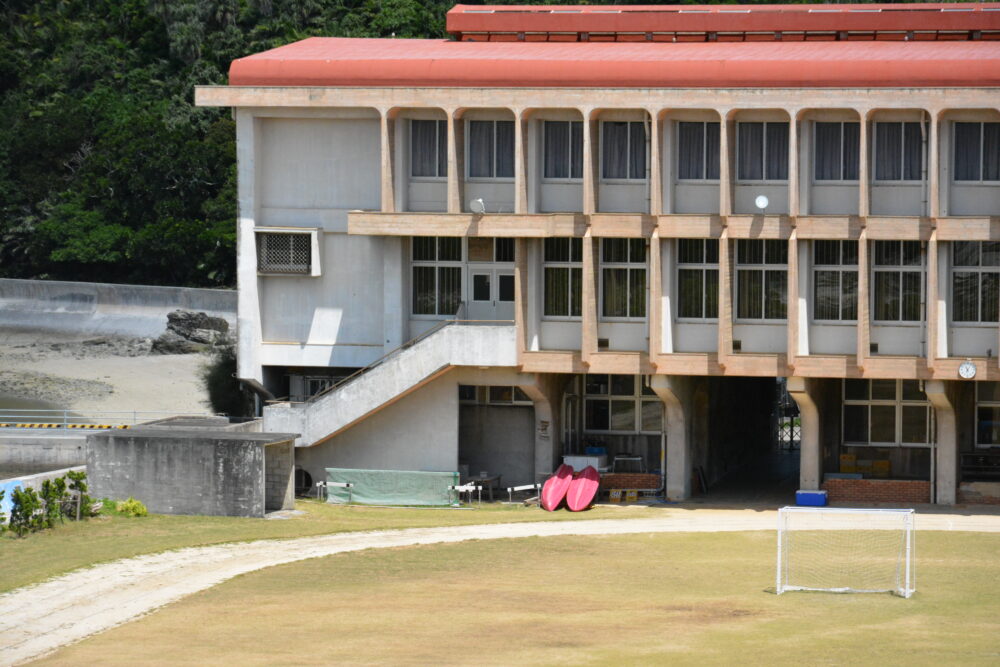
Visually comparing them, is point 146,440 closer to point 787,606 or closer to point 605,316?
point 605,316

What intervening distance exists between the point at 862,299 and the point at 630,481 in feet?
27.1

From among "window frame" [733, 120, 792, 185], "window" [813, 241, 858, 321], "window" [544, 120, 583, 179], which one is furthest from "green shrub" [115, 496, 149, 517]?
"window" [813, 241, 858, 321]

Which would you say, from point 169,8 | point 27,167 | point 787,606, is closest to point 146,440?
point 787,606

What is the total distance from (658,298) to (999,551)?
1159cm

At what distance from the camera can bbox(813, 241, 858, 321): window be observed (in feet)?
166

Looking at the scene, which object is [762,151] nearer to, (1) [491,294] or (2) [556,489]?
(1) [491,294]

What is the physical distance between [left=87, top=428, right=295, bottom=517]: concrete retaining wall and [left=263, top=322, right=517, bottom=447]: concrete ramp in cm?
299

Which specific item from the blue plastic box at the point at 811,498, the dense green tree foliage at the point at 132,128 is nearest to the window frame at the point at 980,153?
the blue plastic box at the point at 811,498

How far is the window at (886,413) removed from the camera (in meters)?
53.3

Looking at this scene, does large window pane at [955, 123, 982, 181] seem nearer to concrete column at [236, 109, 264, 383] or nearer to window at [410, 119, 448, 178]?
window at [410, 119, 448, 178]

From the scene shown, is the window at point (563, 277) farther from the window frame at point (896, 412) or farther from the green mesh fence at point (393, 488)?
the window frame at point (896, 412)

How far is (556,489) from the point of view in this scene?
51.5 meters

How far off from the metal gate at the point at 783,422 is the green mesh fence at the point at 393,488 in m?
15.1

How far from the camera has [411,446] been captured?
5334cm
